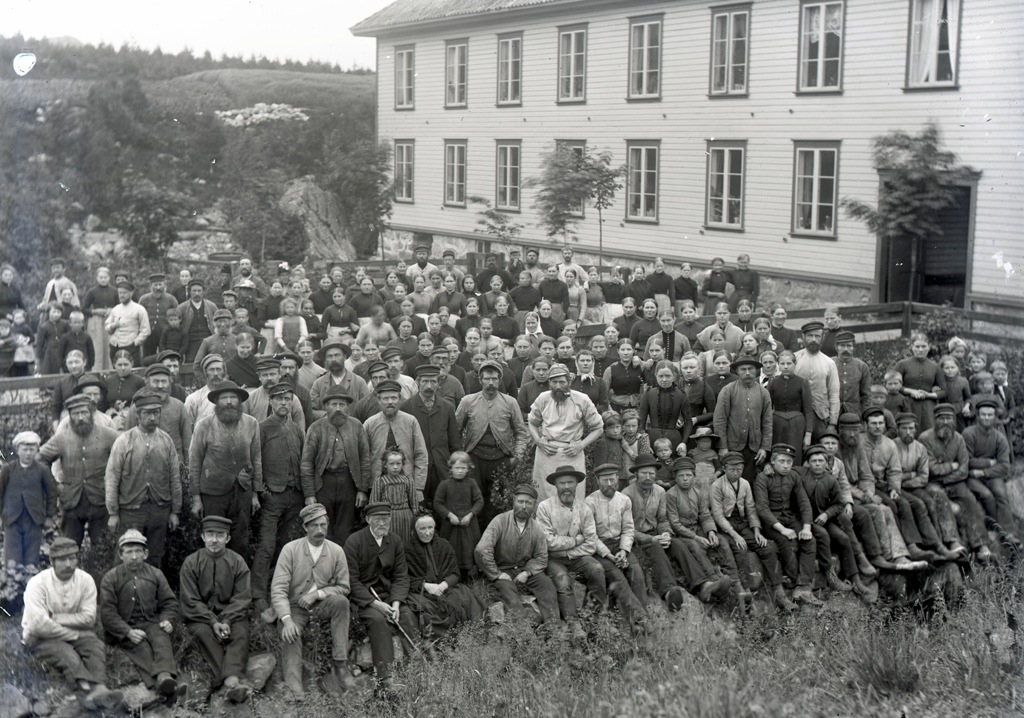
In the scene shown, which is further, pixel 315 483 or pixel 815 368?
pixel 815 368

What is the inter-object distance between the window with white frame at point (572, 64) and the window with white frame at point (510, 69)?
1548 mm

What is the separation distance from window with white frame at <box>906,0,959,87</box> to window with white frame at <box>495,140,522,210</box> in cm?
1171

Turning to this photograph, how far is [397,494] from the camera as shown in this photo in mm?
10445

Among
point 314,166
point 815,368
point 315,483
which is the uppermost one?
point 314,166

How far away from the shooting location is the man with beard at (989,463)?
44.7 feet

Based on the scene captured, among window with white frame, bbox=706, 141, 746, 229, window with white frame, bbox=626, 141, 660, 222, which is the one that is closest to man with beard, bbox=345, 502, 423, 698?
window with white frame, bbox=706, 141, 746, 229

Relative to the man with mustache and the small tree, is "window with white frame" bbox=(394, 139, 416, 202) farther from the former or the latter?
the man with mustache

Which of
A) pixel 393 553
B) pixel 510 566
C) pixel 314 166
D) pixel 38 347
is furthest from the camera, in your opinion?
pixel 314 166

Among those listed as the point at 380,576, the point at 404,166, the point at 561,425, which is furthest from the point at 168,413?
the point at 404,166

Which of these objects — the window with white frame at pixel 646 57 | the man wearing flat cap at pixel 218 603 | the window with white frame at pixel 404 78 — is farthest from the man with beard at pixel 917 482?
the window with white frame at pixel 404 78

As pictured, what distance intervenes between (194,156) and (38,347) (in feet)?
76.8

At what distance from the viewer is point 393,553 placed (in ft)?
32.7

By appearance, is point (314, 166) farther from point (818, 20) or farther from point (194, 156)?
point (818, 20)

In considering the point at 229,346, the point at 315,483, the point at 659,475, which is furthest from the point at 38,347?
the point at 659,475
